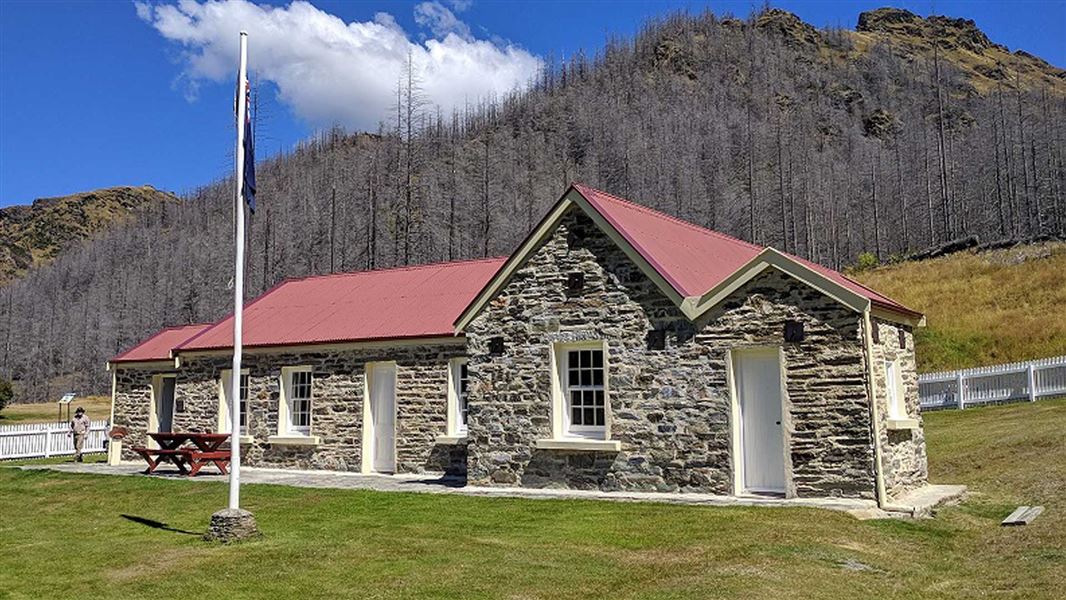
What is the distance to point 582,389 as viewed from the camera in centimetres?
1509

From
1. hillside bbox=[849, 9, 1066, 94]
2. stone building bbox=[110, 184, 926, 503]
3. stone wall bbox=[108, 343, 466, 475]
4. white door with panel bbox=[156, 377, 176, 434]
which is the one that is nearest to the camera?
stone building bbox=[110, 184, 926, 503]

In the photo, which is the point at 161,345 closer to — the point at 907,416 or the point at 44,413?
the point at 907,416

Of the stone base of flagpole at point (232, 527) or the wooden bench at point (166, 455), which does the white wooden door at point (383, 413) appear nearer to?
the wooden bench at point (166, 455)

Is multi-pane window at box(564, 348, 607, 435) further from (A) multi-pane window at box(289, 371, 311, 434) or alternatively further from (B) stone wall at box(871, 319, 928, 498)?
(A) multi-pane window at box(289, 371, 311, 434)

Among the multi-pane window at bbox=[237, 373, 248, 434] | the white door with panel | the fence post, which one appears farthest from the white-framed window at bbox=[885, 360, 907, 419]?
the white door with panel

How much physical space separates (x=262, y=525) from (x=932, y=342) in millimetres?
31959

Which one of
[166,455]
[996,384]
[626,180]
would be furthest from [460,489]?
[626,180]

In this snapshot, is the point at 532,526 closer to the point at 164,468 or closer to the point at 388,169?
the point at 164,468

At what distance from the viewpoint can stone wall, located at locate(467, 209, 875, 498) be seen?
12.5m

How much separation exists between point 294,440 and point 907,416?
1326cm

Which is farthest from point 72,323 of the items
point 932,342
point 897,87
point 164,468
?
point 897,87

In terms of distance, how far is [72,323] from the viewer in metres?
87.2

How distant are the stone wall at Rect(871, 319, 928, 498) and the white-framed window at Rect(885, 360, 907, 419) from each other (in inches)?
5.0

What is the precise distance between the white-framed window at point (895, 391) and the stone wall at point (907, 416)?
128mm
